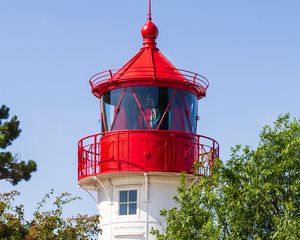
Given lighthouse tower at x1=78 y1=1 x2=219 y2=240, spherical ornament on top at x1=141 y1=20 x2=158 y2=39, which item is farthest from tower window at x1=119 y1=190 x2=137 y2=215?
spherical ornament on top at x1=141 y1=20 x2=158 y2=39

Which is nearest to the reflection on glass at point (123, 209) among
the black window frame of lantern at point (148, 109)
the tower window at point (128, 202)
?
the tower window at point (128, 202)

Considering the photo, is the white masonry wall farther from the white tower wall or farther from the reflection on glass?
the reflection on glass

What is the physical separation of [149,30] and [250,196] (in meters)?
11.6

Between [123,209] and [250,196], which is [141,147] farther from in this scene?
[250,196]

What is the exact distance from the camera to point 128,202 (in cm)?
3678

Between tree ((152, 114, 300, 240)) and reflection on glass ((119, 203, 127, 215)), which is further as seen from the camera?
reflection on glass ((119, 203, 127, 215))

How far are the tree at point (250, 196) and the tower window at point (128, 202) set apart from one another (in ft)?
21.0

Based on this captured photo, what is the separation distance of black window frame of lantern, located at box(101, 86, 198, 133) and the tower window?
235cm

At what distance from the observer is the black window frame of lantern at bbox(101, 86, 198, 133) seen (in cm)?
3681

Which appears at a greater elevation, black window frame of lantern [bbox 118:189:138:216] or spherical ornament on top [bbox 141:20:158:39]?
spherical ornament on top [bbox 141:20:158:39]

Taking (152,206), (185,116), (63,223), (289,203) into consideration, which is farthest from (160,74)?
(289,203)

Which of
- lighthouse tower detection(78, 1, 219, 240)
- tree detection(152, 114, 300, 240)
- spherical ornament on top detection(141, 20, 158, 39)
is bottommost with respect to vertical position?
tree detection(152, 114, 300, 240)

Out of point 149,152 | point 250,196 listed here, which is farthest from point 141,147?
point 250,196

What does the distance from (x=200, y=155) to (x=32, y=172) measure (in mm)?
6778
